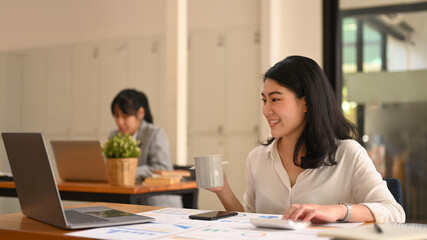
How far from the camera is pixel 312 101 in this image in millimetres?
2264

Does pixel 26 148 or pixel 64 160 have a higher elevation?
pixel 26 148

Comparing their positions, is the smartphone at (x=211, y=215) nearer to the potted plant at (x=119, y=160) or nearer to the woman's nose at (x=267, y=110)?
the woman's nose at (x=267, y=110)

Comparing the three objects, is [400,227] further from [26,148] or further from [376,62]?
[376,62]

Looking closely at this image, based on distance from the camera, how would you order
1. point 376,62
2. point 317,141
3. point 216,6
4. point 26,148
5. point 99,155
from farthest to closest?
point 216,6, point 376,62, point 99,155, point 317,141, point 26,148

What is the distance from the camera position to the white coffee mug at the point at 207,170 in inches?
79.7

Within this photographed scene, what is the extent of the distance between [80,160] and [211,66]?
2832 millimetres

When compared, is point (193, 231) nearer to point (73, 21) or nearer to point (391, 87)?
point (391, 87)

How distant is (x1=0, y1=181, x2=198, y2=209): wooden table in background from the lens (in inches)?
130

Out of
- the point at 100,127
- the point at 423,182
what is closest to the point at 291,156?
the point at 423,182

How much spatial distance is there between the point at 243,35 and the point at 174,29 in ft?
3.27

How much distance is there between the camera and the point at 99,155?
11.9 ft

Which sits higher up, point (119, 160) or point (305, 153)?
point (305, 153)

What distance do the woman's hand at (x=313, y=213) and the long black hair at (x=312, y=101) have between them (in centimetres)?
46

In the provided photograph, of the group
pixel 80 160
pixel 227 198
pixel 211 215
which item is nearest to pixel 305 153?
pixel 227 198
